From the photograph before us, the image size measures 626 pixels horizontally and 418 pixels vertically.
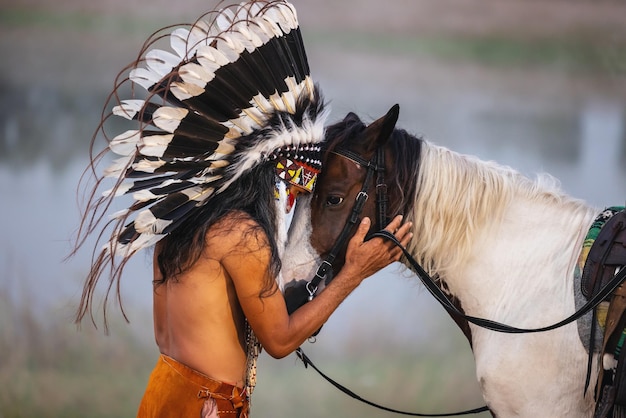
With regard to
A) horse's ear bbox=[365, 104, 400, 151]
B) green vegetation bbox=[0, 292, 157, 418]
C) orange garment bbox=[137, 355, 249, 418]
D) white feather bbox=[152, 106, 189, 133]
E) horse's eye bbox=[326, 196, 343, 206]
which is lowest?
Answer: green vegetation bbox=[0, 292, 157, 418]

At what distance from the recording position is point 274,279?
185 cm

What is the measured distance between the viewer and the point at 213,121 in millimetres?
1861

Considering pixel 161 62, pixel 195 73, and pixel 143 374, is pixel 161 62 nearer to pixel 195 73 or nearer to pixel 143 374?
pixel 195 73

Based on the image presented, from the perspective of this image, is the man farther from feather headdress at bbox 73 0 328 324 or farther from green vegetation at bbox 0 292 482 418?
green vegetation at bbox 0 292 482 418

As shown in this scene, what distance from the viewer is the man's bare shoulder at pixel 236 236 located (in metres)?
1.81

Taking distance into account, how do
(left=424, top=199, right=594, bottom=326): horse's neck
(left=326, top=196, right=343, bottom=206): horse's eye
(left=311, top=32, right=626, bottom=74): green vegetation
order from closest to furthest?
1. (left=424, top=199, right=594, bottom=326): horse's neck
2. (left=326, top=196, right=343, bottom=206): horse's eye
3. (left=311, top=32, right=626, bottom=74): green vegetation

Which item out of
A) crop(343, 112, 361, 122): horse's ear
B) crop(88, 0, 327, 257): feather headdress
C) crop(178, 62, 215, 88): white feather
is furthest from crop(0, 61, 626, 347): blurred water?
crop(178, 62, 215, 88): white feather

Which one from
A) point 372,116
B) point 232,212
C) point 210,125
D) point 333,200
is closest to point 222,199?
point 232,212

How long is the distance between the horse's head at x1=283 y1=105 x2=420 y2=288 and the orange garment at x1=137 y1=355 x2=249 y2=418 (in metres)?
0.35

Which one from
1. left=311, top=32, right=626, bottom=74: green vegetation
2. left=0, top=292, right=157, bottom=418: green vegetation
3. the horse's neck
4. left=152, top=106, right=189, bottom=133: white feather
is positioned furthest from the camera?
left=0, top=292, right=157, bottom=418: green vegetation

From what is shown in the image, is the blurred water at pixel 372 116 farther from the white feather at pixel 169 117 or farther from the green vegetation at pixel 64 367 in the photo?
the white feather at pixel 169 117

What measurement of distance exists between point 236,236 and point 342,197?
0.36m

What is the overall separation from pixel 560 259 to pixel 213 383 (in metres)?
0.95

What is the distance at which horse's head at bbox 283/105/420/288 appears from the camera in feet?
6.68
